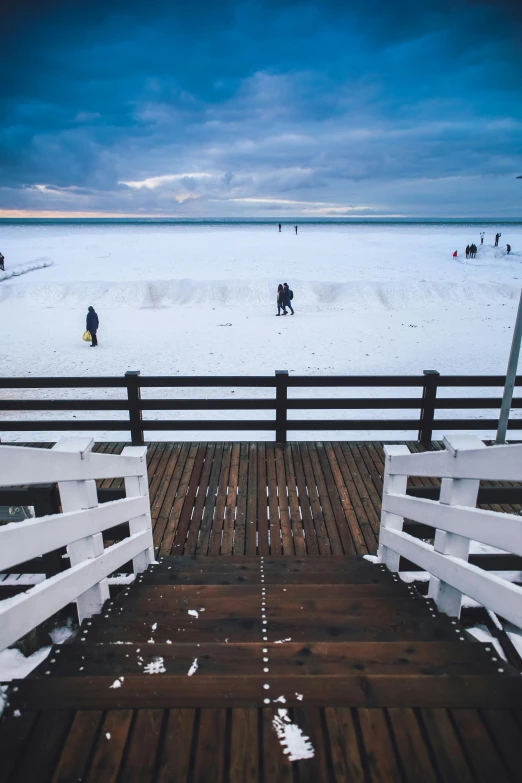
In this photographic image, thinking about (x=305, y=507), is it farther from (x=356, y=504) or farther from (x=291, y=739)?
(x=291, y=739)

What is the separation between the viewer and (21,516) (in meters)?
4.33

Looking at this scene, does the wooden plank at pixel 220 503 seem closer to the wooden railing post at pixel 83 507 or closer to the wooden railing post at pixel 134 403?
the wooden railing post at pixel 134 403

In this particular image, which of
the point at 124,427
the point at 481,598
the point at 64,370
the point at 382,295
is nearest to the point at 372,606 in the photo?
the point at 481,598

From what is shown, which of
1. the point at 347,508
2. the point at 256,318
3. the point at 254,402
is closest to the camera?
the point at 347,508

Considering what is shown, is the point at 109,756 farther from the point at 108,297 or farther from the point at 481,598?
the point at 108,297

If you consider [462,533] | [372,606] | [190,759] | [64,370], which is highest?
[462,533]

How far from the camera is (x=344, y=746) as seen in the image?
1813 millimetres

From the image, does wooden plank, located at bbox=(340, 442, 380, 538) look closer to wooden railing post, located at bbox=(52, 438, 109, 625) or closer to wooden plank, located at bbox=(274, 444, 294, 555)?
wooden plank, located at bbox=(274, 444, 294, 555)

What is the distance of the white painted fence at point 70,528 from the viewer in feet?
6.91

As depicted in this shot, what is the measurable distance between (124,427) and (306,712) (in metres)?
5.77

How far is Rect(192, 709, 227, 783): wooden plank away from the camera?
1728mm

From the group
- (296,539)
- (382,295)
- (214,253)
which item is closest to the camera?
(296,539)

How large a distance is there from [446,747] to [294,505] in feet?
13.3

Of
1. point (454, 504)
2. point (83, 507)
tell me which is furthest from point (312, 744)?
point (83, 507)
